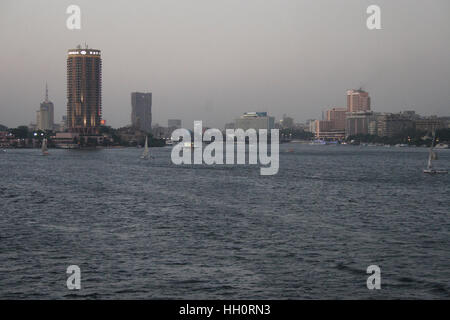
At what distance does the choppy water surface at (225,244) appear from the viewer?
1014 inches

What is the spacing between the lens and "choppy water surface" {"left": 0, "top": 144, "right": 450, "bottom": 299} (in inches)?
1014

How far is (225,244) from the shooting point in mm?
34500

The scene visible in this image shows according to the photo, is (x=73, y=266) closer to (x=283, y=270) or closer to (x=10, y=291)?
(x=10, y=291)

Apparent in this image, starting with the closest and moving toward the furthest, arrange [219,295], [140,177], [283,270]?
1. [219,295]
2. [283,270]
3. [140,177]

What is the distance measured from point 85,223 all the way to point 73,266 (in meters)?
13.9

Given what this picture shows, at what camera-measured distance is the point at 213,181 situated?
8425cm

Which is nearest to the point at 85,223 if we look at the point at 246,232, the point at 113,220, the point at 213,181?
the point at 113,220
